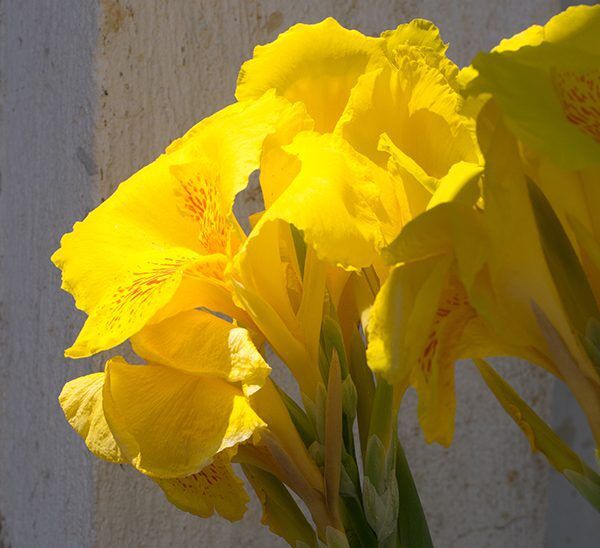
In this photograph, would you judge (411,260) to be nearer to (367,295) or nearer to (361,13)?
(367,295)

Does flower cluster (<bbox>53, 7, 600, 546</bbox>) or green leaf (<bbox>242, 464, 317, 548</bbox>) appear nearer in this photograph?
flower cluster (<bbox>53, 7, 600, 546</bbox>)

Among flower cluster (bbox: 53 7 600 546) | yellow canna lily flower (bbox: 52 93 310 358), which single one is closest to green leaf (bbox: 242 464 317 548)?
flower cluster (bbox: 53 7 600 546)

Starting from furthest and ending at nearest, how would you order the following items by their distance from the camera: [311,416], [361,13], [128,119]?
[361,13] → [128,119] → [311,416]

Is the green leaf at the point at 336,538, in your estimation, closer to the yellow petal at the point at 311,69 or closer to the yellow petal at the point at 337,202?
the yellow petal at the point at 337,202

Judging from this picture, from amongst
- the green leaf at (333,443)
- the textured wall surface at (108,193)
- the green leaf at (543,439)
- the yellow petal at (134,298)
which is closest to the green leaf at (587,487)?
the green leaf at (543,439)

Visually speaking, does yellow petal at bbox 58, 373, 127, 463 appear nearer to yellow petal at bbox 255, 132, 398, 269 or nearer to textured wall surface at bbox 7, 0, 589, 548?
yellow petal at bbox 255, 132, 398, 269

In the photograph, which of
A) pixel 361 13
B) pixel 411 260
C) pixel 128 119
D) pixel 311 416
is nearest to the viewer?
pixel 411 260

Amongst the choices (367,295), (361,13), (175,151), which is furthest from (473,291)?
(361,13)

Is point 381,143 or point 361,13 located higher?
point 361,13
